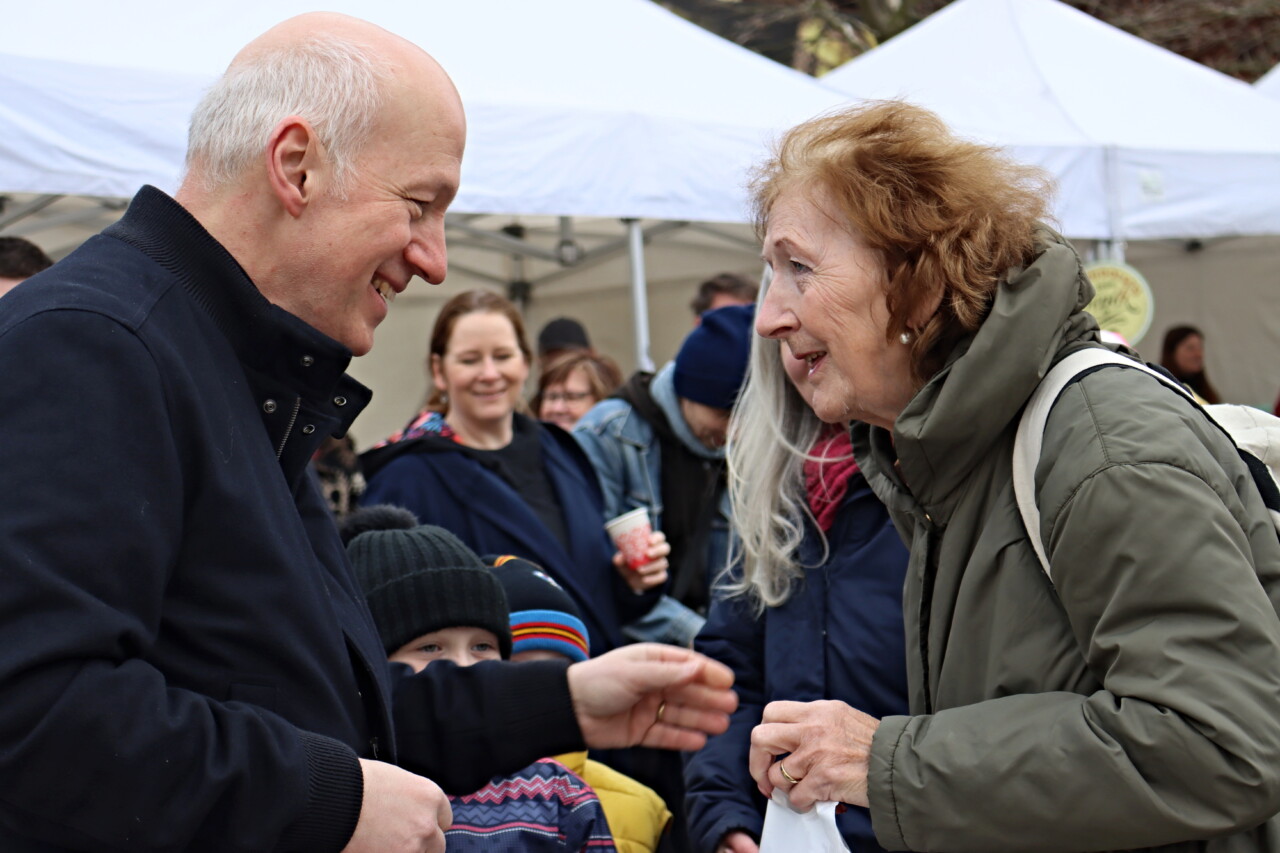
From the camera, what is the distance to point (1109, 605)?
131 centimetres

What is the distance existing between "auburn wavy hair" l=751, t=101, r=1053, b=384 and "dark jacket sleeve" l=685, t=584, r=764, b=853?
91cm

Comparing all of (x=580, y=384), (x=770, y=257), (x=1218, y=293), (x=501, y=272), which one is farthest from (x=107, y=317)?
Result: (x=1218, y=293)

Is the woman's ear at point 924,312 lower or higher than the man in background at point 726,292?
higher

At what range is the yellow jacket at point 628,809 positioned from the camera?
264 cm

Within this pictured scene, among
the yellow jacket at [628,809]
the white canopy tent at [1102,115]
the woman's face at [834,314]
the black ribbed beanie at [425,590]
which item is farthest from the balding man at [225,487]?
the white canopy tent at [1102,115]

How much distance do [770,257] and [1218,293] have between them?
29.3 ft

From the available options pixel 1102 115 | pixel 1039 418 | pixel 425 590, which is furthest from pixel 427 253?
pixel 1102 115

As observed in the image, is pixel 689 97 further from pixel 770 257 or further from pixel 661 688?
pixel 661 688

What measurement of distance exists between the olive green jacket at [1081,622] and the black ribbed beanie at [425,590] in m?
1.10

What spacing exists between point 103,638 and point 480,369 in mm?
2653

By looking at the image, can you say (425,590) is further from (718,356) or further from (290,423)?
(718,356)

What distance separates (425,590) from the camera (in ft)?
7.88

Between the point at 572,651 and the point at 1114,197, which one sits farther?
the point at 1114,197

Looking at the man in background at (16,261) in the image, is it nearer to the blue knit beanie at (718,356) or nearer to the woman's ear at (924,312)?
the blue knit beanie at (718,356)
